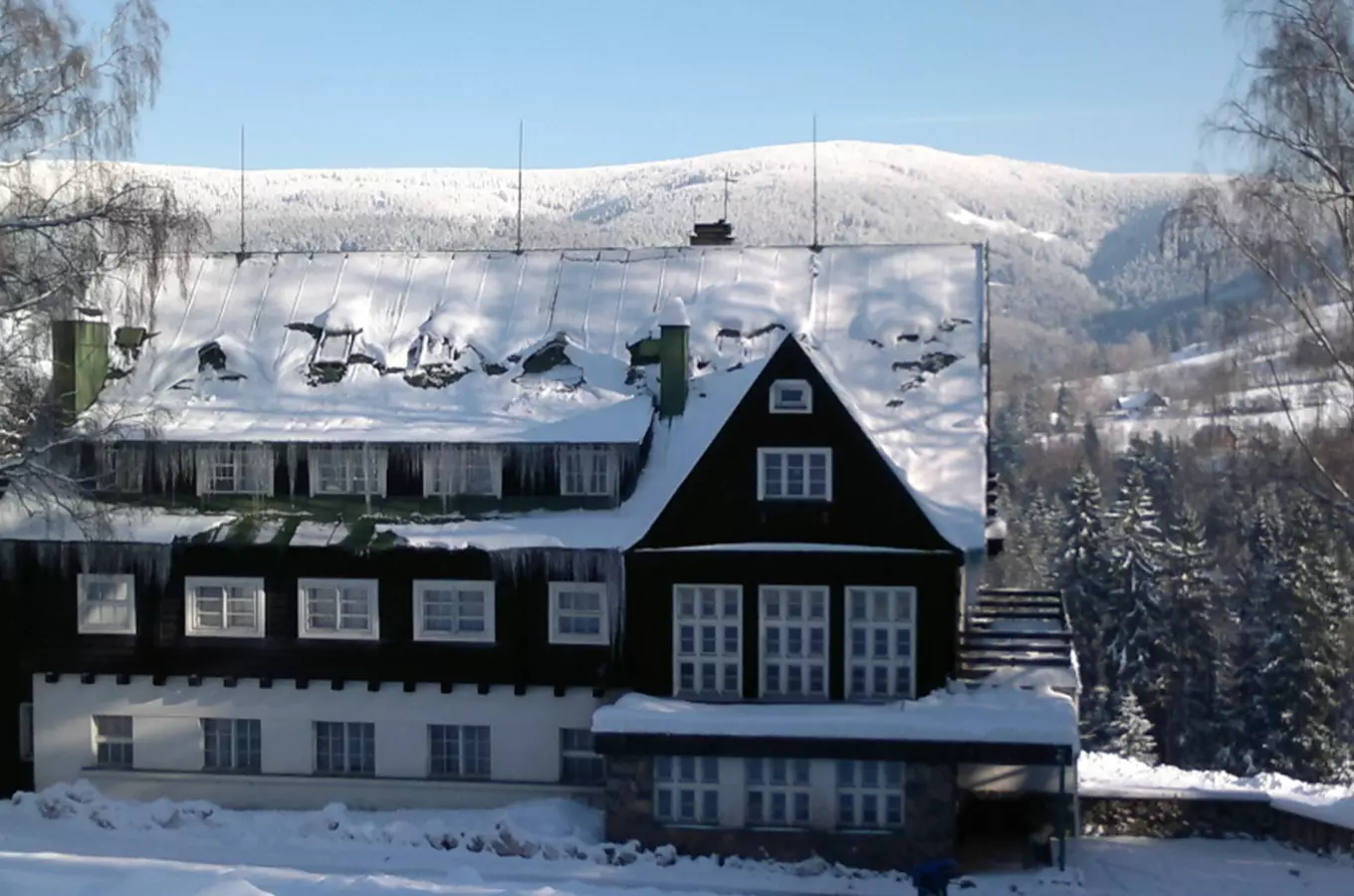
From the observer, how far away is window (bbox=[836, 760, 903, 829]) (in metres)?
23.1

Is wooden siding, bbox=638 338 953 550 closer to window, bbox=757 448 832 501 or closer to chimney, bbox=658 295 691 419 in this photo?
window, bbox=757 448 832 501

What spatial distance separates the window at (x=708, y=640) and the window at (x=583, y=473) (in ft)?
8.07

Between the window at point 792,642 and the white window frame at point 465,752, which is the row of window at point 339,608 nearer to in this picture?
the white window frame at point 465,752

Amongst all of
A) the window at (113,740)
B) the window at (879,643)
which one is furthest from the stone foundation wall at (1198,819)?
the window at (113,740)

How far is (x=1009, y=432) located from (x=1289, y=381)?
82.8 meters

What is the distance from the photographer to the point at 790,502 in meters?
24.5

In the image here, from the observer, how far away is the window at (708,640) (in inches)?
972

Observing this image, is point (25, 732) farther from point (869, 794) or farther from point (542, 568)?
point (869, 794)

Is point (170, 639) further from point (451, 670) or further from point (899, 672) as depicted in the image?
point (899, 672)

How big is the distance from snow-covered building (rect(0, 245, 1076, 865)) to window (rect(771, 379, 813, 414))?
0.04 metres

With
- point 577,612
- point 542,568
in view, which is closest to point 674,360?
point 542,568

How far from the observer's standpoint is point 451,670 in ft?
84.1

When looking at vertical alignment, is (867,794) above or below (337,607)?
below

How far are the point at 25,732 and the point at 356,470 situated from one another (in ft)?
26.2
